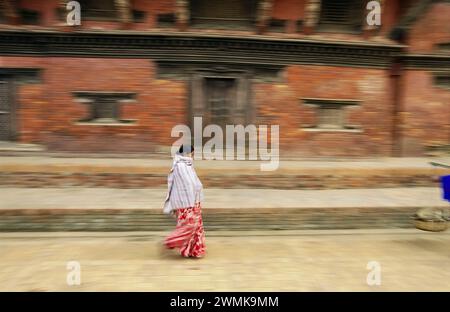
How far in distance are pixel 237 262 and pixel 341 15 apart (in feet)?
26.2

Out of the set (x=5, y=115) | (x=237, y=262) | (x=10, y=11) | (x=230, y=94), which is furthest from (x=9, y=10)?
(x=237, y=262)

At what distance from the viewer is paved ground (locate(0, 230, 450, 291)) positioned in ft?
12.3

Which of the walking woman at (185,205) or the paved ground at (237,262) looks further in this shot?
the walking woman at (185,205)

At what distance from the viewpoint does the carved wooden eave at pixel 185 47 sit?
866cm

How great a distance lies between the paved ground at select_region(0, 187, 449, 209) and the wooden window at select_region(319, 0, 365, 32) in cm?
465

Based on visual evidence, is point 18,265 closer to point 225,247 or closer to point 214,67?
point 225,247

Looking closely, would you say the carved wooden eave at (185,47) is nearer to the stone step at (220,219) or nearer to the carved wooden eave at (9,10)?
the carved wooden eave at (9,10)

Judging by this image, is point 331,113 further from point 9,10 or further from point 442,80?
point 9,10

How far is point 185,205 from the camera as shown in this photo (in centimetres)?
448

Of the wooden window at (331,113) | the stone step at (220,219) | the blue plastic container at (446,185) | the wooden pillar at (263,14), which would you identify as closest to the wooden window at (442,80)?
the wooden window at (331,113)

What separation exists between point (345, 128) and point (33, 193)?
7.86 meters

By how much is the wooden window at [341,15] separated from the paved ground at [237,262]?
20.3ft
